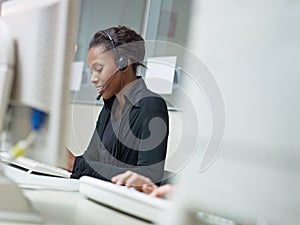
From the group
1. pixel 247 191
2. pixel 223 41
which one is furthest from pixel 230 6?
pixel 247 191

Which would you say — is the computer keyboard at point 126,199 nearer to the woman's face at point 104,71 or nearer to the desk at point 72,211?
the desk at point 72,211

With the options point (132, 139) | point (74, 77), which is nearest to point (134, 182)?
point (74, 77)

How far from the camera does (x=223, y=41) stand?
583 millimetres

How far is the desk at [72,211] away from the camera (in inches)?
31.3

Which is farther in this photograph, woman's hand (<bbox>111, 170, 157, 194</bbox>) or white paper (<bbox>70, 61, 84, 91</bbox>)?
woman's hand (<bbox>111, 170, 157, 194</bbox>)

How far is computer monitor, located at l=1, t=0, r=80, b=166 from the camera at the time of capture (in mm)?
783

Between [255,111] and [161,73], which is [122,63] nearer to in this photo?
[161,73]

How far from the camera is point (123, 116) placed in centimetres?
184

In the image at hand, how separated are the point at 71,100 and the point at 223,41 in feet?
1.16

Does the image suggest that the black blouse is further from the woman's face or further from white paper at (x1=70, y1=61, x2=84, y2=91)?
white paper at (x1=70, y1=61, x2=84, y2=91)

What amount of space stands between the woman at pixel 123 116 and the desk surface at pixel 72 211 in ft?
2.08

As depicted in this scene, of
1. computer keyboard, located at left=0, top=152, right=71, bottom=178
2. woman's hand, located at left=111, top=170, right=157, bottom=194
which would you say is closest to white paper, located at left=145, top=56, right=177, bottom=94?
computer keyboard, located at left=0, top=152, right=71, bottom=178

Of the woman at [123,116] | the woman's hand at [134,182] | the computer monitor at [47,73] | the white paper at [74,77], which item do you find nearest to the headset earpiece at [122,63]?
the woman at [123,116]

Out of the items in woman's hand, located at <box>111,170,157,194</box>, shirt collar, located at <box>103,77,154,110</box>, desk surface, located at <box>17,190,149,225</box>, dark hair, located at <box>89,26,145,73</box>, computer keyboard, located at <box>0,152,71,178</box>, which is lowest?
computer keyboard, located at <box>0,152,71,178</box>
